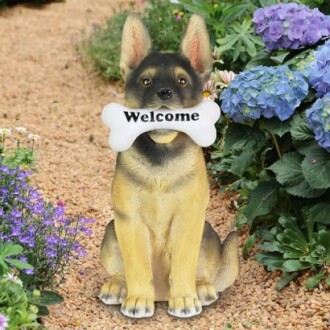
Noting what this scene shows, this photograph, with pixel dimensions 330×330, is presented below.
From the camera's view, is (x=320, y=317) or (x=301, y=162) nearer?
(x=320, y=317)

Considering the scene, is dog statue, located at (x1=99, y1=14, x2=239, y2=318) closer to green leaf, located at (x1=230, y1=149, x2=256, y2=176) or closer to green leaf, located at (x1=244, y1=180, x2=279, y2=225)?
green leaf, located at (x1=244, y1=180, x2=279, y2=225)

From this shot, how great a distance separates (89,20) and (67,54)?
4.31 feet

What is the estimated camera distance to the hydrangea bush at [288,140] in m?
4.35

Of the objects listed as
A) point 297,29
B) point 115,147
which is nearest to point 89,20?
point 297,29

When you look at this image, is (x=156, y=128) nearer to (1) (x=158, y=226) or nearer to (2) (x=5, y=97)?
(1) (x=158, y=226)

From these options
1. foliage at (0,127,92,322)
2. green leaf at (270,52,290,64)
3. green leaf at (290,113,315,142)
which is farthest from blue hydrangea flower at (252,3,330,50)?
foliage at (0,127,92,322)

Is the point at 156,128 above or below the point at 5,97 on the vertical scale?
above

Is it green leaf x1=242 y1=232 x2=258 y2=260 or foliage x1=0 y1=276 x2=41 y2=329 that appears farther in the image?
green leaf x1=242 y1=232 x2=258 y2=260

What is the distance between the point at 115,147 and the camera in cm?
384

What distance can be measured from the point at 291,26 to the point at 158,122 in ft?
4.57

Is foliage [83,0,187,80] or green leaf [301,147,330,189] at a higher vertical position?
green leaf [301,147,330,189]

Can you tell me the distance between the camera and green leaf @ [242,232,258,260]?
189 inches

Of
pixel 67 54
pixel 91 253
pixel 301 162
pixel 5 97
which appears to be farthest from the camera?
pixel 67 54

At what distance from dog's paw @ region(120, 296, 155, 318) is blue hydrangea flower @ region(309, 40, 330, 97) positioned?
1.46 metres
